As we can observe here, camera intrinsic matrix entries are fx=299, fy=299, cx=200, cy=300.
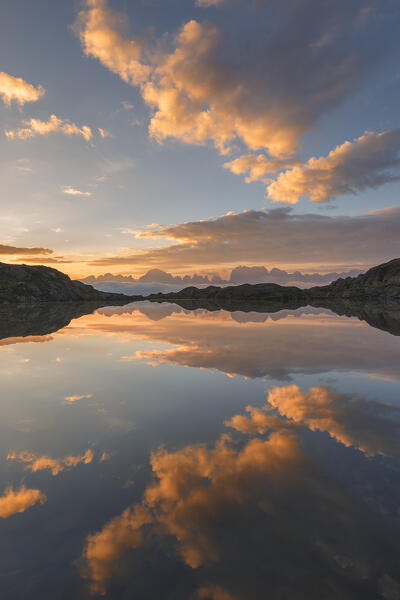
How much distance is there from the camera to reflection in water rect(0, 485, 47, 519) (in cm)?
597

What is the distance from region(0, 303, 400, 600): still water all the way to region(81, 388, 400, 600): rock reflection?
0.02 meters

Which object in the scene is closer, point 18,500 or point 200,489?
point 18,500

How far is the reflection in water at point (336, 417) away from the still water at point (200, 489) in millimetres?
67

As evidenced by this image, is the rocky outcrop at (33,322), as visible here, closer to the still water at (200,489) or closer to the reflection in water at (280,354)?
the reflection in water at (280,354)

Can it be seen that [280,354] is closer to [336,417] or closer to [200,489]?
[336,417]

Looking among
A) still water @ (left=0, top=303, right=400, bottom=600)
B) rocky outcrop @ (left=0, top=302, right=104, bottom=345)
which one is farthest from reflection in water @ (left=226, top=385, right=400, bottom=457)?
rocky outcrop @ (left=0, top=302, right=104, bottom=345)

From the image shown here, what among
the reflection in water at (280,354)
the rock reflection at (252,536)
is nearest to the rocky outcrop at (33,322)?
the reflection in water at (280,354)

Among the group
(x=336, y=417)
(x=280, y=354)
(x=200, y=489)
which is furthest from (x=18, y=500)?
(x=280, y=354)

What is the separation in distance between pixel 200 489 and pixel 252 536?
1.63 metres

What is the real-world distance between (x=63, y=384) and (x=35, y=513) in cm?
920

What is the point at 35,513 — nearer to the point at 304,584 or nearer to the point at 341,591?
the point at 304,584

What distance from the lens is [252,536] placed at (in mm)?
5129

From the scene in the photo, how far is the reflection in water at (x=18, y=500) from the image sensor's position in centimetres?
597

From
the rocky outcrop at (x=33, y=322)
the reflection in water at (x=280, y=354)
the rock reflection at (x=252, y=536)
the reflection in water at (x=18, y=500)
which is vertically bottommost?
the rocky outcrop at (x=33, y=322)
